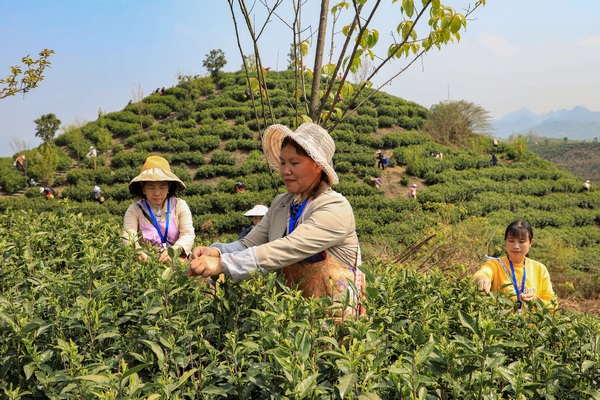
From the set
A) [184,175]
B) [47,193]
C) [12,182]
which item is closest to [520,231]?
[184,175]

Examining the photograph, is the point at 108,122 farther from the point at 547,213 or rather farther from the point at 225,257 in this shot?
the point at 225,257

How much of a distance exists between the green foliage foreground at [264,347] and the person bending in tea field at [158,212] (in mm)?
1144

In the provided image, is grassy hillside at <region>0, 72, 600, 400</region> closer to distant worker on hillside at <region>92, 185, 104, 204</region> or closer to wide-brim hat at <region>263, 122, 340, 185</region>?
wide-brim hat at <region>263, 122, 340, 185</region>

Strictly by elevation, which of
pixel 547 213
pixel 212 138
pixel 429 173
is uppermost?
pixel 212 138

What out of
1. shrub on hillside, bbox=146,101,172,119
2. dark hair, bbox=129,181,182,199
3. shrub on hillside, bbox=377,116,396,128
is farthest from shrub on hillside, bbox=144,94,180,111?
dark hair, bbox=129,181,182,199

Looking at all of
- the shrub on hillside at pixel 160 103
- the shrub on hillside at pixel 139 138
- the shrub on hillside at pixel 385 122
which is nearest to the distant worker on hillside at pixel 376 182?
the shrub on hillside at pixel 385 122

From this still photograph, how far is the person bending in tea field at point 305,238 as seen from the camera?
5.00 ft

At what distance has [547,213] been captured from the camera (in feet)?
46.7

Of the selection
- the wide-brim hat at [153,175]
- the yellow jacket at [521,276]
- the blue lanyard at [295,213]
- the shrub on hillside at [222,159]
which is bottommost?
the yellow jacket at [521,276]

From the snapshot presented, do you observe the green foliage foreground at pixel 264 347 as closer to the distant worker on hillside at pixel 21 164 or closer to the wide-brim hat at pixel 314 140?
the wide-brim hat at pixel 314 140

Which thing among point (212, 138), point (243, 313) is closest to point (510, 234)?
point (243, 313)

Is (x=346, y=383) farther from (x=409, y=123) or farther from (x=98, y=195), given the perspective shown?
(x=409, y=123)

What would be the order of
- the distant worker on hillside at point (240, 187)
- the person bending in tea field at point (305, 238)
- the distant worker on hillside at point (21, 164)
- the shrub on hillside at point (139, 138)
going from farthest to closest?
the shrub on hillside at point (139, 138)
the distant worker on hillside at point (21, 164)
the distant worker on hillside at point (240, 187)
the person bending in tea field at point (305, 238)

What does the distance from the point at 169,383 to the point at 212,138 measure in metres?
18.0
